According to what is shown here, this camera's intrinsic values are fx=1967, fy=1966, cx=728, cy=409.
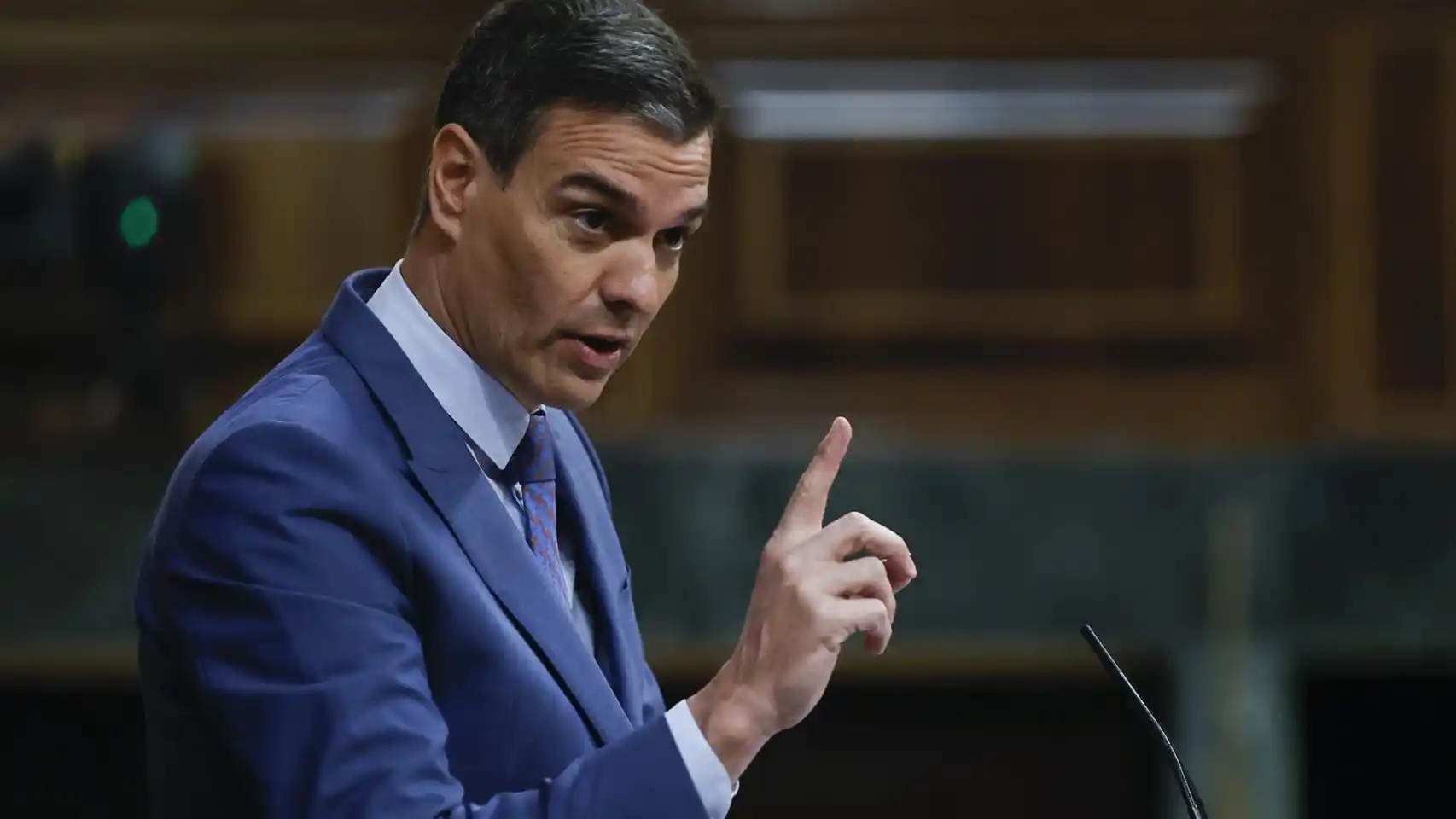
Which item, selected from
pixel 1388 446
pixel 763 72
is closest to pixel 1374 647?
pixel 1388 446

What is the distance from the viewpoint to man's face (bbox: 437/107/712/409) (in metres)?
1.46

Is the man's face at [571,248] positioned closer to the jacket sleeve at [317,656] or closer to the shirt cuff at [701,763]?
the jacket sleeve at [317,656]

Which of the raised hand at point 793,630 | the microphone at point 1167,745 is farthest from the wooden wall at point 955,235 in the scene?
the raised hand at point 793,630

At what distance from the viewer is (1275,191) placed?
3.50 meters

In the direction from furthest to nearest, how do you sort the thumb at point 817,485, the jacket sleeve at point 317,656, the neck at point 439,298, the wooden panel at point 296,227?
the wooden panel at point 296,227
the neck at point 439,298
the thumb at point 817,485
the jacket sleeve at point 317,656

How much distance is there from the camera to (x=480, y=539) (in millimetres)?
1433

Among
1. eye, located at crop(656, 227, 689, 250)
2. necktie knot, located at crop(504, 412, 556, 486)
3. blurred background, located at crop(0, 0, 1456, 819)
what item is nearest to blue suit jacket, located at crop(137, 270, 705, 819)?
necktie knot, located at crop(504, 412, 556, 486)

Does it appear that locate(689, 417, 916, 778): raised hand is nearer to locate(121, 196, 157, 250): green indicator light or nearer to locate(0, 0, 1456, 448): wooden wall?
locate(0, 0, 1456, 448): wooden wall

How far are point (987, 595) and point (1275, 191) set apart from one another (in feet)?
2.93

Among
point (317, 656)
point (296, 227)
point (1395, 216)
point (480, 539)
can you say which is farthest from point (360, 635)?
point (1395, 216)

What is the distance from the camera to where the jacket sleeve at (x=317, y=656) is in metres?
1.29

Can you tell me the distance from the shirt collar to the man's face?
0.01 meters

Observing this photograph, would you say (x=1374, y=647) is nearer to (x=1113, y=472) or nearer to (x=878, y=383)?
(x=1113, y=472)

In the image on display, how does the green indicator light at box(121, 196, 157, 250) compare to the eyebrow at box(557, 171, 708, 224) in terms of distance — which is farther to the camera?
the green indicator light at box(121, 196, 157, 250)
